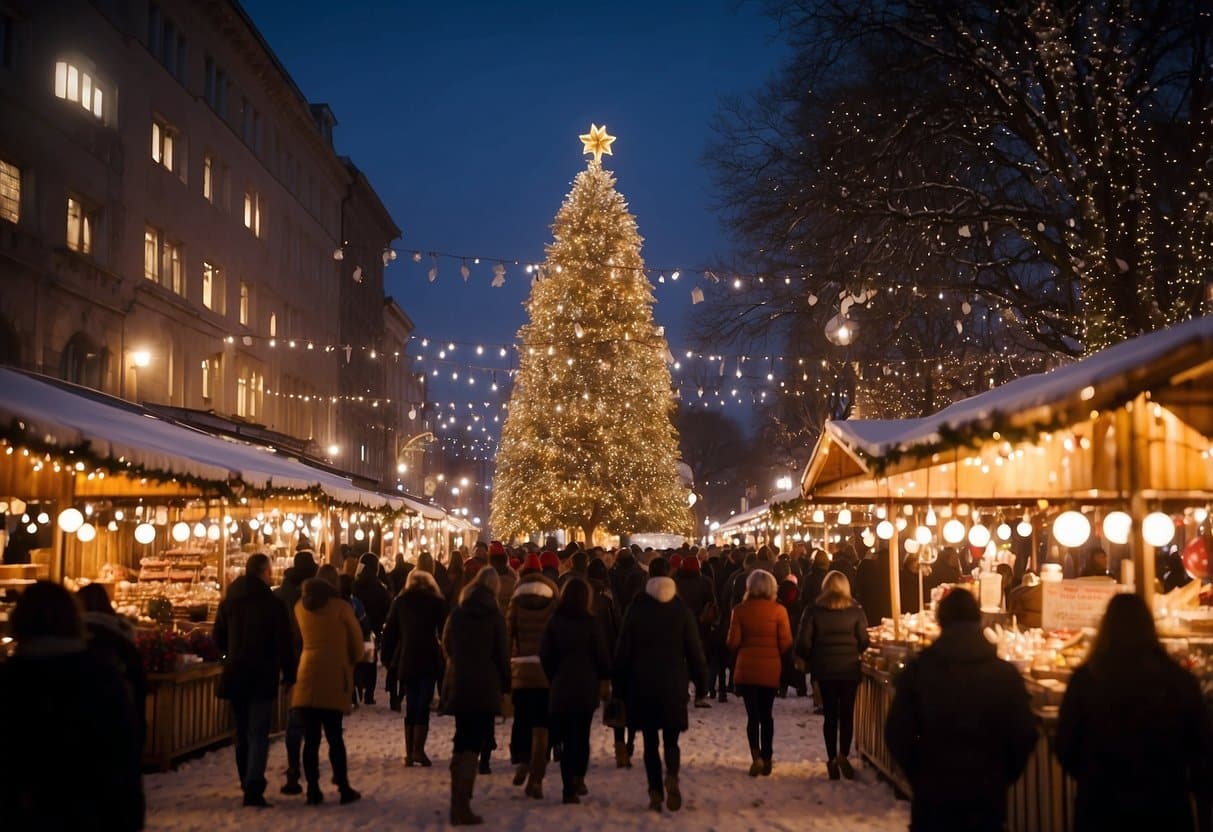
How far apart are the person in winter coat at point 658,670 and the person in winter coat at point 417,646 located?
8.59ft

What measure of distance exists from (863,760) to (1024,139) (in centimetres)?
1279

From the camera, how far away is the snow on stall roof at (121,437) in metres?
10.7

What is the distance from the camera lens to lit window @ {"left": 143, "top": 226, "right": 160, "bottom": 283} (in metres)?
31.0

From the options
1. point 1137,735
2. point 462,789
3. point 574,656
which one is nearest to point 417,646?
point 574,656

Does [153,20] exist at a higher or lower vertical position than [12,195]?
higher

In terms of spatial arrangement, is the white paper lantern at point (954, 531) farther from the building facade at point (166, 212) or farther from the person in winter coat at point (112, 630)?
the building facade at point (166, 212)

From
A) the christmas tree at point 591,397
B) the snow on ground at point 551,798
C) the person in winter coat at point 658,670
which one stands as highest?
the christmas tree at point 591,397

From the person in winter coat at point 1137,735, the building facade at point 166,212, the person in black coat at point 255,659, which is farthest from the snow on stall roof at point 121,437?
the building facade at point 166,212

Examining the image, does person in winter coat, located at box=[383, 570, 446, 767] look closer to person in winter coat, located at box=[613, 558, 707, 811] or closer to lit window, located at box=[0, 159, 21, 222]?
person in winter coat, located at box=[613, 558, 707, 811]

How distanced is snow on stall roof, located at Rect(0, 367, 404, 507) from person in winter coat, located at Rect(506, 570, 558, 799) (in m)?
3.68

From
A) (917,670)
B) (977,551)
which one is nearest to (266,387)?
(977,551)

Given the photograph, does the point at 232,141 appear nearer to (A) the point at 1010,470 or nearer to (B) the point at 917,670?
(A) the point at 1010,470

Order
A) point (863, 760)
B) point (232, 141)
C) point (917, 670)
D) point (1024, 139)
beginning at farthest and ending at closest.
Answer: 1. point (232, 141)
2. point (1024, 139)
3. point (863, 760)
4. point (917, 670)

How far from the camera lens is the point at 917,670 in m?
6.55
